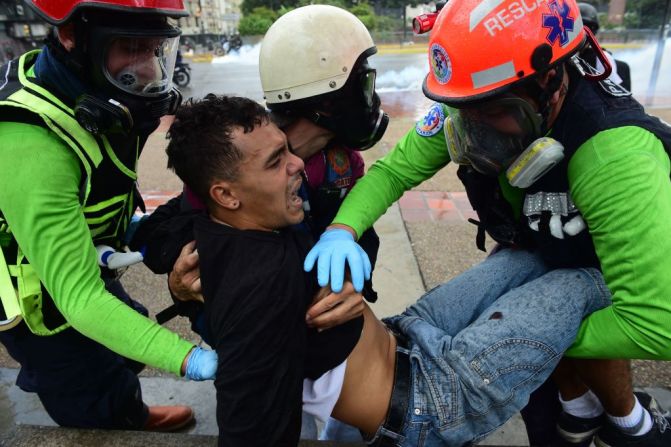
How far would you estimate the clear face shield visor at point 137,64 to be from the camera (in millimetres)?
1527

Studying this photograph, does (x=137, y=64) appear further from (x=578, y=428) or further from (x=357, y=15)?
(x=357, y=15)

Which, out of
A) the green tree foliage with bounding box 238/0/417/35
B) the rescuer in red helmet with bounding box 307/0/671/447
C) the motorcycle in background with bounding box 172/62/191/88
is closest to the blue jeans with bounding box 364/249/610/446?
the rescuer in red helmet with bounding box 307/0/671/447

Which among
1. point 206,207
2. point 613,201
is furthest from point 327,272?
point 613,201

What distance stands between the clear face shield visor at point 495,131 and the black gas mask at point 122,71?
1.00 meters

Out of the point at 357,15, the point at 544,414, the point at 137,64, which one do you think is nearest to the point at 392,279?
the point at 544,414

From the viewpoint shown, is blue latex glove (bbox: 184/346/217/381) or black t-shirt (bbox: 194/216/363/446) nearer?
black t-shirt (bbox: 194/216/363/446)

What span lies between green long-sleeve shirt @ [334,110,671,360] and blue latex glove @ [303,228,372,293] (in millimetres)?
669

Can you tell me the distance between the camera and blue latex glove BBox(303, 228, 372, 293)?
1486 millimetres

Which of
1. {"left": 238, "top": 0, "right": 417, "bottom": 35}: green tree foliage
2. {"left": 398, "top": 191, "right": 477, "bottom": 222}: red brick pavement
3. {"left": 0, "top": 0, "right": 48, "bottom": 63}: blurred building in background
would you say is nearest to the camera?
{"left": 398, "top": 191, "right": 477, "bottom": 222}: red brick pavement

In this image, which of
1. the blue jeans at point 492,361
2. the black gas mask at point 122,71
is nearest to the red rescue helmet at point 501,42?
the blue jeans at point 492,361

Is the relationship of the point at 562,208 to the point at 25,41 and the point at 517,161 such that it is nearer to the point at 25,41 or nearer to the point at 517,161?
the point at 517,161

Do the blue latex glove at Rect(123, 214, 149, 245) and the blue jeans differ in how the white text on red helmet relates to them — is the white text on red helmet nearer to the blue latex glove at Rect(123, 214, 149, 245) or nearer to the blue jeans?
the blue jeans

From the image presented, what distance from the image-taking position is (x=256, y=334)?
1259 mm

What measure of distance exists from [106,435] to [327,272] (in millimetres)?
1094
